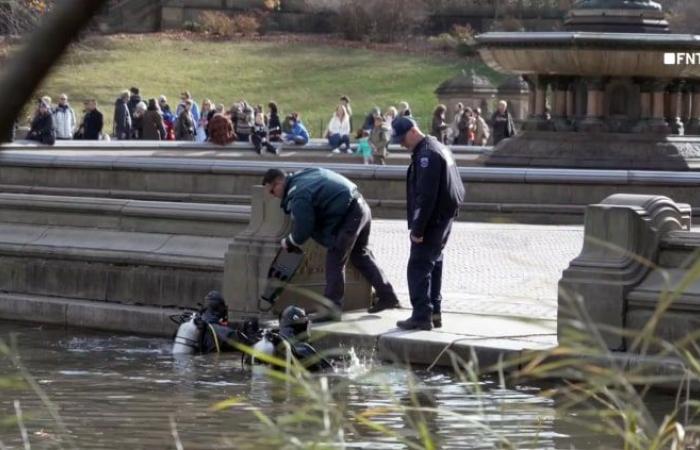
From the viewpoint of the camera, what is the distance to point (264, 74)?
6431cm

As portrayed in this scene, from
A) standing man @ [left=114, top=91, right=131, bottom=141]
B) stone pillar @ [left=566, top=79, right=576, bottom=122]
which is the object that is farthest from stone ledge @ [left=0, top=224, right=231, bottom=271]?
standing man @ [left=114, top=91, right=131, bottom=141]

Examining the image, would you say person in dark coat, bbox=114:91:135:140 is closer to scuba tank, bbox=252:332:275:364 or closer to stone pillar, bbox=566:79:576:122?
stone pillar, bbox=566:79:576:122

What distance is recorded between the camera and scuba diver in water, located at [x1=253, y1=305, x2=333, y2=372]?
1145 centimetres

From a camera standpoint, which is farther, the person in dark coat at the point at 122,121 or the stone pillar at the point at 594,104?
the person in dark coat at the point at 122,121

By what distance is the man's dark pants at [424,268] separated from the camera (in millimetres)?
12234

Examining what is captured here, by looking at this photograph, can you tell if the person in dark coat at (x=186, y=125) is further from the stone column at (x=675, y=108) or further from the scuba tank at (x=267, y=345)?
the scuba tank at (x=267, y=345)

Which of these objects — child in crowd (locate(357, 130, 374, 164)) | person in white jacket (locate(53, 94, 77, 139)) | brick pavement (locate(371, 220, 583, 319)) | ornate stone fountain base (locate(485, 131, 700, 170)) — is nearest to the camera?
brick pavement (locate(371, 220, 583, 319))

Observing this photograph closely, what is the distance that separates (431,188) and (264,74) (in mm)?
52460

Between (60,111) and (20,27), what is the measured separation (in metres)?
10.8

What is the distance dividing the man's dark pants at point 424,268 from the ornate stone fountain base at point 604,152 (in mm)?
11414

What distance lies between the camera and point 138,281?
47.8 ft

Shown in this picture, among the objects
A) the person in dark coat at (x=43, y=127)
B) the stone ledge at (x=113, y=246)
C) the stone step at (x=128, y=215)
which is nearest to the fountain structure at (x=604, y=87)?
the stone step at (x=128, y=215)

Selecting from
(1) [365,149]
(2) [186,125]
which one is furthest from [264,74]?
(1) [365,149]

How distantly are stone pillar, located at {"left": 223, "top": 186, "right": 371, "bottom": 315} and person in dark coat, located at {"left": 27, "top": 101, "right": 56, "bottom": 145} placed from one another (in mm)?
18129
